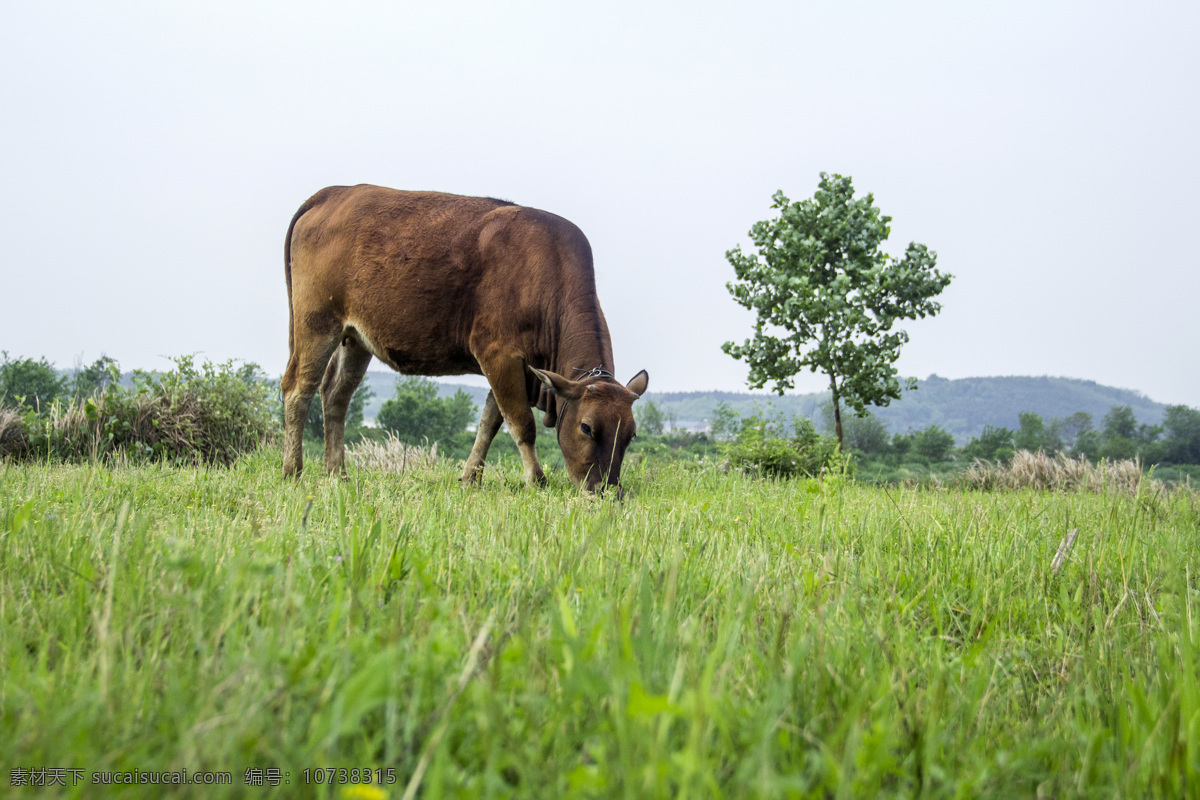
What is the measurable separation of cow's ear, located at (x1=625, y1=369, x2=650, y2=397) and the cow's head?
435 mm

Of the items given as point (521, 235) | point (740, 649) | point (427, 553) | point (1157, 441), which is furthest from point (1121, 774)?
point (1157, 441)

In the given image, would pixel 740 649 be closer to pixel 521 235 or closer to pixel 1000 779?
pixel 1000 779

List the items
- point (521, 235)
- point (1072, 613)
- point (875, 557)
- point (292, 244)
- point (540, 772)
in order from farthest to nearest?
point (292, 244)
point (521, 235)
point (875, 557)
point (1072, 613)
point (540, 772)

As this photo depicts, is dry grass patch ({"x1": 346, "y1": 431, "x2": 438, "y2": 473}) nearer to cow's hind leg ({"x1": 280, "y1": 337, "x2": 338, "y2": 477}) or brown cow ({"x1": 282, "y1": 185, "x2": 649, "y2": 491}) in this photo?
cow's hind leg ({"x1": 280, "y1": 337, "x2": 338, "y2": 477})

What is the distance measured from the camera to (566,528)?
9.53ft

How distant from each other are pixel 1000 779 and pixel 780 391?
58.2ft

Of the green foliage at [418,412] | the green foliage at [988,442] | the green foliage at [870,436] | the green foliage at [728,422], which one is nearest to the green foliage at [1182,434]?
the green foliage at [988,442]

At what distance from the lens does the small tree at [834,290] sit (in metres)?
17.6

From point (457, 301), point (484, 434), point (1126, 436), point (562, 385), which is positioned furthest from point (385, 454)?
point (1126, 436)

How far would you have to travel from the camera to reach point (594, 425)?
17.6ft

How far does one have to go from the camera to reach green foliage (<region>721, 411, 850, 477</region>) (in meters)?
12.2

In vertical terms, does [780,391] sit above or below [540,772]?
above

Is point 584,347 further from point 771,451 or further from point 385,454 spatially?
point 771,451

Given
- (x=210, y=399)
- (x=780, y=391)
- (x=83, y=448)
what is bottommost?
(x=83, y=448)
